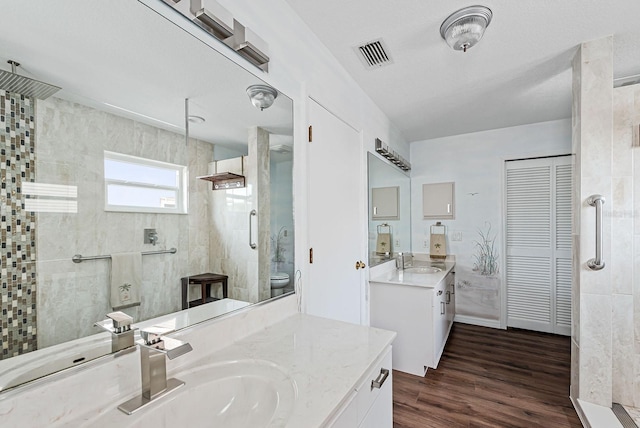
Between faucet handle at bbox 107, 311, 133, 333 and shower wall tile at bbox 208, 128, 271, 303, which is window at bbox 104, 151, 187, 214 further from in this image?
faucet handle at bbox 107, 311, 133, 333

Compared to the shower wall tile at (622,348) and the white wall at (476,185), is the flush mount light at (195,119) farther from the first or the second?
the white wall at (476,185)

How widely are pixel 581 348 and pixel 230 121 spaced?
2.50 meters

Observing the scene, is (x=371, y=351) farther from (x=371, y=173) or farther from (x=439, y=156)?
(x=439, y=156)

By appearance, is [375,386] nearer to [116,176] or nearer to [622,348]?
[116,176]

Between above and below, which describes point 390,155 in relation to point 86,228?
above

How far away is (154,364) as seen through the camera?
32.2 inches

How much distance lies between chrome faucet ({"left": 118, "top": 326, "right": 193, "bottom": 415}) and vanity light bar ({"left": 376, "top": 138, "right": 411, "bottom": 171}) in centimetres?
240

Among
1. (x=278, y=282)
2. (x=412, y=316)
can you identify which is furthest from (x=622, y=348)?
(x=278, y=282)

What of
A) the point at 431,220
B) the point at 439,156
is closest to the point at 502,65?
the point at 439,156

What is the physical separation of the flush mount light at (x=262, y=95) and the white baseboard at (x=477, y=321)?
3.67m

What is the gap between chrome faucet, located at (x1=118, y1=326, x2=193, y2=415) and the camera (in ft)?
2.58

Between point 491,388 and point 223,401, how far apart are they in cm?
230

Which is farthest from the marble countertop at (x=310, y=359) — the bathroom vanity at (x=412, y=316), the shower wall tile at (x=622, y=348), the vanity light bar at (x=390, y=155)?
the vanity light bar at (x=390, y=155)

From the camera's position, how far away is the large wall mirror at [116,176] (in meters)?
0.69
